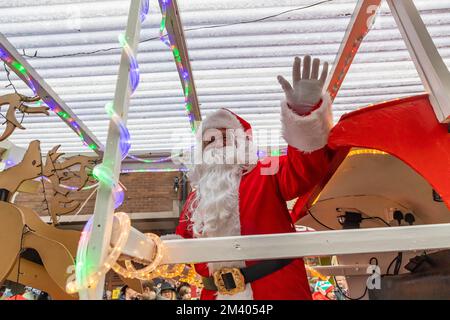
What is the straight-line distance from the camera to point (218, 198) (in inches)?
48.3

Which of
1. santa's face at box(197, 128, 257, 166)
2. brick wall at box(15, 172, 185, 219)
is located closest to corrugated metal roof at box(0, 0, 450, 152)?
santa's face at box(197, 128, 257, 166)

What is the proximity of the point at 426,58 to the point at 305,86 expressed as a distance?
1.23ft

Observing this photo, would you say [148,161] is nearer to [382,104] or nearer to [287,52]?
[287,52]

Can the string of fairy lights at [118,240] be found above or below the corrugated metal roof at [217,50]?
below

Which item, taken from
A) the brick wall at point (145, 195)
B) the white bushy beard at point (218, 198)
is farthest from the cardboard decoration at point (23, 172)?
the brick wall at point (145, 195)

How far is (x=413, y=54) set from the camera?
106 centimetres

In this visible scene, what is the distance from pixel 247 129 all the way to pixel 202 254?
93 cm

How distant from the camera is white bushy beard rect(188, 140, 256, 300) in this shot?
1.16m

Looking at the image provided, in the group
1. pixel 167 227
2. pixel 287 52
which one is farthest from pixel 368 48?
pixel 167 227

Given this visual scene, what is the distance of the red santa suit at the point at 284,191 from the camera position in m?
0.98

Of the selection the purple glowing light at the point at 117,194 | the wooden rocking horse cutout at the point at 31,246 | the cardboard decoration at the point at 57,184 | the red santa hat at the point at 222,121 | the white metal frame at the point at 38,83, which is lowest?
the purple glowing light at the point at 117,194

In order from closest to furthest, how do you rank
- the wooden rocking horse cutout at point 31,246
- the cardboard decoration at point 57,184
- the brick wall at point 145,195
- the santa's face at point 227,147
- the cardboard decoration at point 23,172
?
the santa's face at point 227,147 → the wooden rocking horse cutout at point 31,246 → the cardboard decoration at point 23,172 → the cardboard decoration at point 57,184 → the brick wall at point 145,195

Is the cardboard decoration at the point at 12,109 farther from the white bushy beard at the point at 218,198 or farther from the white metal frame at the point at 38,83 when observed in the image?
the white bushy beard at the point at 218,198
